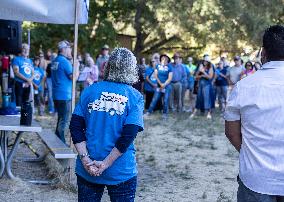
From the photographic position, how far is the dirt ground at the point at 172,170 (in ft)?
19.7

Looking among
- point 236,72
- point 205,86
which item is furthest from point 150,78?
point 236,72

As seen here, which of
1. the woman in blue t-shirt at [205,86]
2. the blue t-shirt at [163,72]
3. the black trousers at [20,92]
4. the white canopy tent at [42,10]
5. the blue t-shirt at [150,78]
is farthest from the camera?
the blue t-shirt at [150,78]

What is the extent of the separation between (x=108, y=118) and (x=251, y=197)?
102cm

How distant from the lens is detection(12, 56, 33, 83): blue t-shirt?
10242 millimetres

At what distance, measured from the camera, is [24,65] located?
1040 centimetres

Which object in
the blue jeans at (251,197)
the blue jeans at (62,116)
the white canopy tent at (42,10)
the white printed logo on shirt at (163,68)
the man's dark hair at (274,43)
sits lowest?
the blue jeans at (62,116)

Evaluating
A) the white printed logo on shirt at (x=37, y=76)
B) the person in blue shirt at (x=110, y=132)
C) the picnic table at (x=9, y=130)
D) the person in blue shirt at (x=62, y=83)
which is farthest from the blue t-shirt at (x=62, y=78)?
the white printed logo on shirt at (x=37, y=76)

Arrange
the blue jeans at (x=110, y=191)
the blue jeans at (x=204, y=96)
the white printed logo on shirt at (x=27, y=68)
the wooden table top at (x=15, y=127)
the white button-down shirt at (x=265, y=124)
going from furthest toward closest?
the blue jeans at (x=204, y=96) → the white printed logo on shirt at (x=27, y=68) → the wooden table top at (x=15, y=127) → the blue jeans at (x=110, y=191) → the white button-down shirt at (x=265, y=124)

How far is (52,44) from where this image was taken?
23.1m

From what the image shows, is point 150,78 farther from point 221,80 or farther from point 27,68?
point 27,68

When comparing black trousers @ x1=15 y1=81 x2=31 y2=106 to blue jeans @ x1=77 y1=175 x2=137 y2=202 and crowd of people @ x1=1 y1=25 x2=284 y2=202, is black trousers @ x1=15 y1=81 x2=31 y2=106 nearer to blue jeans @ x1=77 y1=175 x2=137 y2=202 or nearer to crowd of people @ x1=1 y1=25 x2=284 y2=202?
crowd of people @ x1=1 y1=25 x2=284 y2=202

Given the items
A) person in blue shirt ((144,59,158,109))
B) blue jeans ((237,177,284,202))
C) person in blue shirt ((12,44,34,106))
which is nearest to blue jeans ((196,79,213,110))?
person in blue shirt ((144,59,158,109))

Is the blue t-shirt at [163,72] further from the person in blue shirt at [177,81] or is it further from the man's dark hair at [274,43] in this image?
the man's dark hair at [274,43]

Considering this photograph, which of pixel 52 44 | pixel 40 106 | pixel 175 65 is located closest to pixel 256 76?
pixel 40 106
